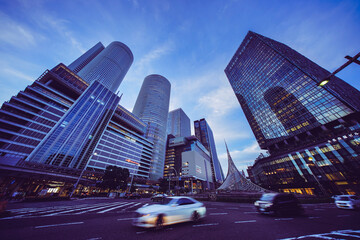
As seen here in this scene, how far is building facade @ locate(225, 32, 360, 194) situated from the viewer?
39062mm

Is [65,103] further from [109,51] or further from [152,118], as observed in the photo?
[109,51]

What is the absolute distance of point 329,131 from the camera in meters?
44.2

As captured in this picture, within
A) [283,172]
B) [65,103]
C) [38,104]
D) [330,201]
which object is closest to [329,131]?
[283,172]

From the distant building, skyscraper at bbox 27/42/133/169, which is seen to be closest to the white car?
skyscraper at bbox 27/42/133/169

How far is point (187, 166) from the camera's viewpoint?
96375 millimetres

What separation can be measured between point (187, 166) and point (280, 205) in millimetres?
93008

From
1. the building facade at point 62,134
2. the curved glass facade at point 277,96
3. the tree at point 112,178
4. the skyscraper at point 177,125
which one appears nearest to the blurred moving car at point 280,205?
the tree at point 112,178

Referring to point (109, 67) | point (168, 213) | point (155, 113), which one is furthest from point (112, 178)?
point (109, 67)

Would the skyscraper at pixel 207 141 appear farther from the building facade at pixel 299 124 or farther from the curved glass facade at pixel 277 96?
the building facade at pixel 299 124

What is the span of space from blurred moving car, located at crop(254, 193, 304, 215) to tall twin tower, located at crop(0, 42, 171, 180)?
52.0 m

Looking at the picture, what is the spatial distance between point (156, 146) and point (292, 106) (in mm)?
83495

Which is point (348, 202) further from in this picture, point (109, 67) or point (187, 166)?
point (109, 67)

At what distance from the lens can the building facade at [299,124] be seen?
39062 millimetres

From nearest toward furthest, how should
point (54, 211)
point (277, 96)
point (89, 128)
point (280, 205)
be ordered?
point (280, 205) → point (54, 211) → point (89, 128) → point (277, 96)
